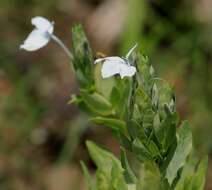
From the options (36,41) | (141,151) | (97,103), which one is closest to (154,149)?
(141,151)

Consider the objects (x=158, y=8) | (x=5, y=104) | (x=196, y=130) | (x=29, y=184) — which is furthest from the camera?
(x=158, y=8)

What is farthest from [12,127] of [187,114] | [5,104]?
[187,114]

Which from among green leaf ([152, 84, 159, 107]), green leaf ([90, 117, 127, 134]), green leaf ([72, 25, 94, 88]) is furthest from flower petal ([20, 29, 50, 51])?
green leaf ([152, 84, 159, 107])

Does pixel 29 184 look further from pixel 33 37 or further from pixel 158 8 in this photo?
Result: pixel 158 8

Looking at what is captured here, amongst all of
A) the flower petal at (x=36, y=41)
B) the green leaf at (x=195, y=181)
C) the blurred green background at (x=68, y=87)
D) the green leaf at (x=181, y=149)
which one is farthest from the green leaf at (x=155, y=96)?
the blurred green background at (x=68, y=87)

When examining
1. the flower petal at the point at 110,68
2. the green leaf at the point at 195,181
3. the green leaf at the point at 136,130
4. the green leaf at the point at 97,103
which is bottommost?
the green leaf at the point at 195,181

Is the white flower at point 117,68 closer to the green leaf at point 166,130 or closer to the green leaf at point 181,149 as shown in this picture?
the green leaf at point 166,130
